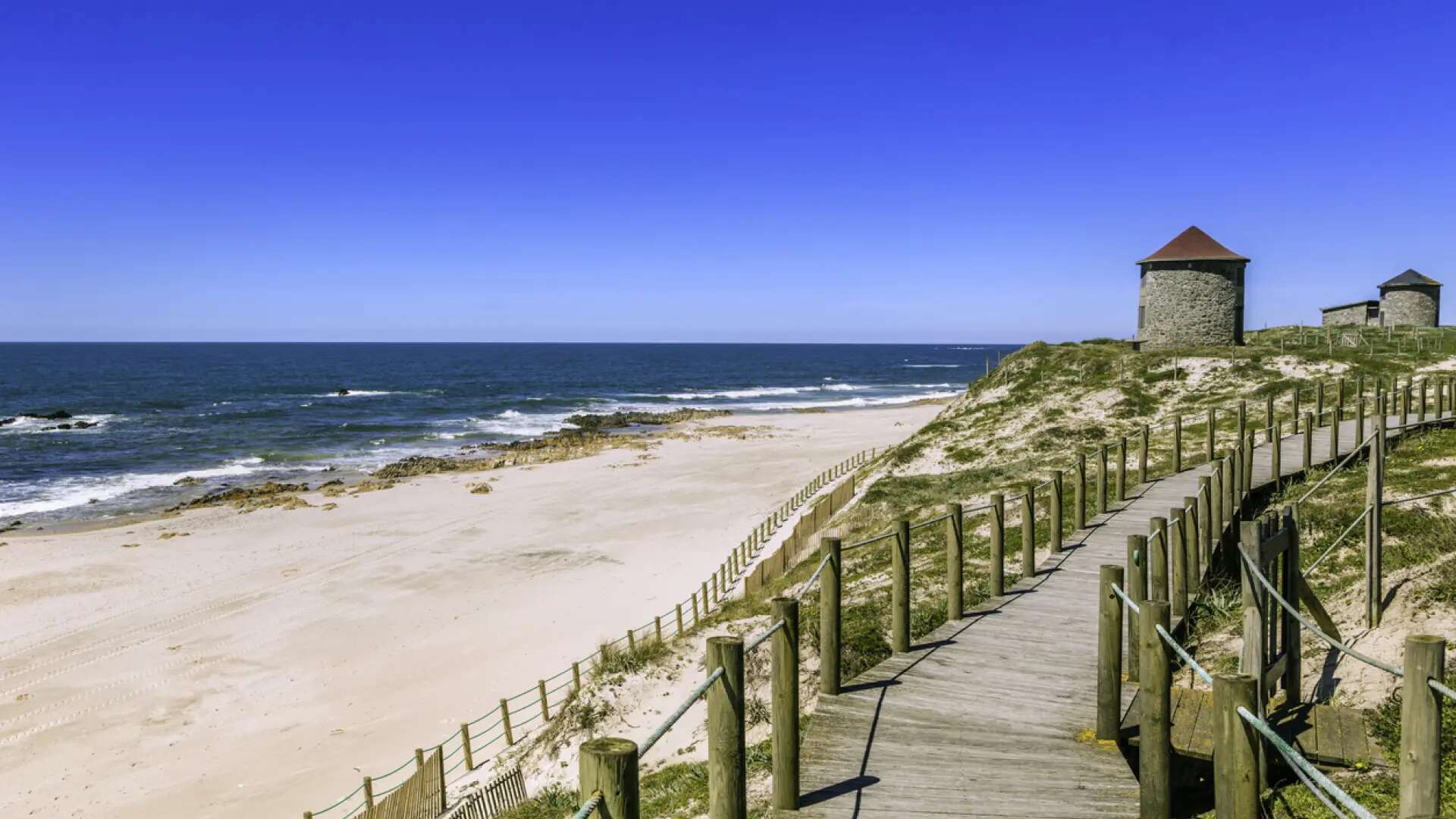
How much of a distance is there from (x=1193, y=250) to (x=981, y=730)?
38515mm

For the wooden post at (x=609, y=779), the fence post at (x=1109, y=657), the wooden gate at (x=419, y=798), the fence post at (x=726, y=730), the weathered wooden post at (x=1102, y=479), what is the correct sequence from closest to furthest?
the wooden post at (x=609, y=779)
the fence post at (x=726, y=730)
the fence post at (x=1109, y=657)
the wooden gate at (x=419, y=798)
the weathered wooden post at (x=1102, y=479)

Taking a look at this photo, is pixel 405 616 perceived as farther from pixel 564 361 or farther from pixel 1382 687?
pixel 564 361

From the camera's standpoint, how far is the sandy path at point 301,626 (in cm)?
1380

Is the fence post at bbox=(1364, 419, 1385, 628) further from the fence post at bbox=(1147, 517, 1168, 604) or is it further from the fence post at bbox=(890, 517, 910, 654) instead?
the fence post at bbox=(890, 517, 910, 654)

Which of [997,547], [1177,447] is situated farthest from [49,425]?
[997,547]

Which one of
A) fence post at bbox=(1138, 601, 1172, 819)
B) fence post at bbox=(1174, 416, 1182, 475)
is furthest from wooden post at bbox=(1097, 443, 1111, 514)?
fence post at bbox=(1138, 601, 1172, 819)

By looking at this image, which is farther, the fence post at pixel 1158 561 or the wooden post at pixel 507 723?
the wooden post at pixel 507 723

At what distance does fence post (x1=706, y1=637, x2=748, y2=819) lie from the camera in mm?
4402

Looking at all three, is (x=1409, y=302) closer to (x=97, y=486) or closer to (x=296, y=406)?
(x=97, y=486)

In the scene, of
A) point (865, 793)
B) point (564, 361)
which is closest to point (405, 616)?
point (865, 793)

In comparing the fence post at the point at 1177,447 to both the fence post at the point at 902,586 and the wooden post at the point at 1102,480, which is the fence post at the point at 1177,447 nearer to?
the wooden post at the point at 1102,480

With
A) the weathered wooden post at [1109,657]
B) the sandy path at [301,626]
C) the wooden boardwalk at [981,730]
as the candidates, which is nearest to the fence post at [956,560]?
the wooden boardwalk at [981,730]

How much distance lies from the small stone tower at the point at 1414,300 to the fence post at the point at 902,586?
57240 mm

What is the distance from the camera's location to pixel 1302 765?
338 cm
